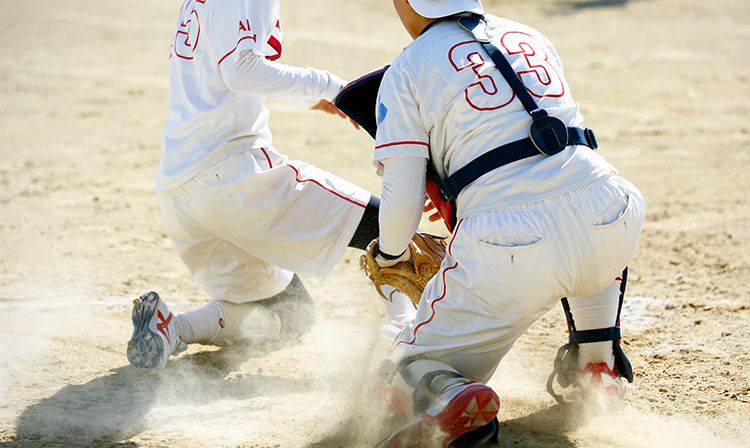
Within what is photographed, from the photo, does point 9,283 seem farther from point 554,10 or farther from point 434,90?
point 554,10

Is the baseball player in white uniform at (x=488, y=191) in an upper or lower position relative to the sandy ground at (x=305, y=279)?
upper

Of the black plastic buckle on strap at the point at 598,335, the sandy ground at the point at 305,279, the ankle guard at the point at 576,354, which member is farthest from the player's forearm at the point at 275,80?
the black plastic buckle on strap at the point at 598,335

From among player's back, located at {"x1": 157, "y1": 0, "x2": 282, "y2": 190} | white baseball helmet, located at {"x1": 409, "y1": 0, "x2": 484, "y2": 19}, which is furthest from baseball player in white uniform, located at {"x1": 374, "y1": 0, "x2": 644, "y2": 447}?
player's back, located at {"x1": 157, "y1": 0, "x2": 282, "y2": 190}

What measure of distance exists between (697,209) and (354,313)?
9.35 feet

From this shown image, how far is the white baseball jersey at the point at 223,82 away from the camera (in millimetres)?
4395

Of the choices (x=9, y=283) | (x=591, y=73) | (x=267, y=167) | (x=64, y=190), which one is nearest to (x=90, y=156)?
(x=64, y=190)

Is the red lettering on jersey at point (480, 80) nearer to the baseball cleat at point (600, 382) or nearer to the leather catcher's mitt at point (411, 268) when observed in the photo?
the leather catcher's mitt at point (411, 268)

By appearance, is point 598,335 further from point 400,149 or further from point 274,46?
point 274,46

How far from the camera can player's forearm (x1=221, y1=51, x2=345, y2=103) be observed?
4395mm

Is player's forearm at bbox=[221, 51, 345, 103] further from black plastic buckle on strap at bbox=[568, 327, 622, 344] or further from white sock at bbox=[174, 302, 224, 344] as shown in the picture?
black plastic buckle on strap at bbox=[568, 327, 622, 344]

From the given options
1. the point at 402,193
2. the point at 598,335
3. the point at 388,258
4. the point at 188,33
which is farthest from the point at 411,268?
the point at 188,33

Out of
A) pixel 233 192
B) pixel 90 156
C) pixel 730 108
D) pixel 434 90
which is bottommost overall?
pixel 730 108

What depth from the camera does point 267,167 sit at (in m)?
4.63

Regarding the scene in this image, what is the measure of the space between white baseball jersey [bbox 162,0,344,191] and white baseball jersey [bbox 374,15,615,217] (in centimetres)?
94
